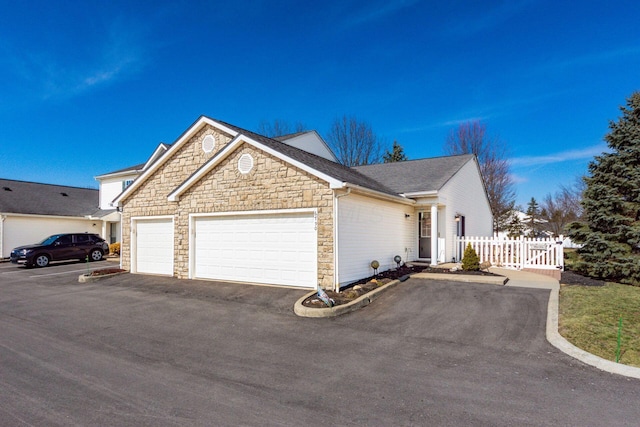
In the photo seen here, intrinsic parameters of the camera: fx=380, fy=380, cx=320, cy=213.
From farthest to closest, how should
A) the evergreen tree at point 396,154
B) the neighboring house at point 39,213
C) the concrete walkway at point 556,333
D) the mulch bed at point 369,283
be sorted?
the evergreen tree at point 396,154, the neighboring house at point 39,213, the mulch bed at point 369,283, the concrete walkway at point 556,333

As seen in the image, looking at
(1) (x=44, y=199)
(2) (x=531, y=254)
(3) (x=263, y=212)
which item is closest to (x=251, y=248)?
(3) (x=263, y=212)

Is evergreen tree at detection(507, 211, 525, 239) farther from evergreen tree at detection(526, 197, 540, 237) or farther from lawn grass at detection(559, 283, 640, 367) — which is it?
lawn grass at detection(559, 283, 640, 367)

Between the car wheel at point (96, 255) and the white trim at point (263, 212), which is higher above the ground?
the white trim at point (263, 212)

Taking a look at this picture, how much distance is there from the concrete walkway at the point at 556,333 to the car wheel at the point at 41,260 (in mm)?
20923

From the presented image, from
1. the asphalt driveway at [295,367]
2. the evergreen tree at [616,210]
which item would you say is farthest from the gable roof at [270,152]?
the evergreen tree at [616,210]

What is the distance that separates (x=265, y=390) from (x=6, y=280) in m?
15.2

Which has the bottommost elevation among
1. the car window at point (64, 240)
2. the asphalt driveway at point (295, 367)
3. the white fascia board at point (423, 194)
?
the asphalt driveway at point (295, 367)

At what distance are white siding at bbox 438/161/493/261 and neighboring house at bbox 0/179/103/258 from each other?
23083mm

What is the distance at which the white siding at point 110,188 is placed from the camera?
26514 millimetres

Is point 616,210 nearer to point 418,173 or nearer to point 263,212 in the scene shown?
point 418,173

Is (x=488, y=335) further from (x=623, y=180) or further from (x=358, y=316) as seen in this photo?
(x=623, y=180)

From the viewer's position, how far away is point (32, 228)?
24500 mm

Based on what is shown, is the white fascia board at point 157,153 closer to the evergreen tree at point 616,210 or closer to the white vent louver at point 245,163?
the white vent louver at point 245,163

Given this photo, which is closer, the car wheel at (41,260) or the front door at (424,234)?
the front door at (424,234)
